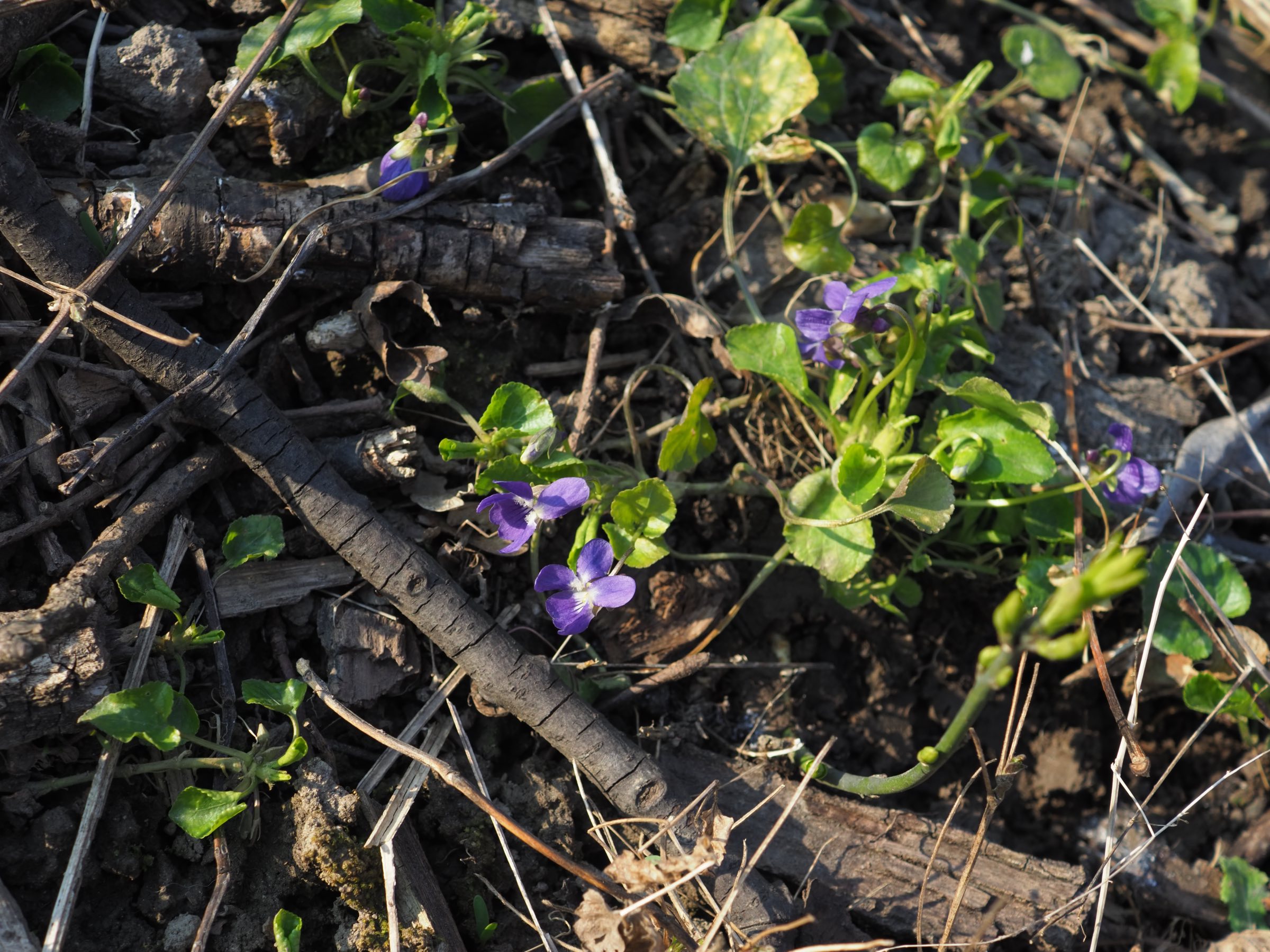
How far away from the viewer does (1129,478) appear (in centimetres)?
238

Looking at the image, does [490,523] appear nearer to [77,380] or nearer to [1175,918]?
[77,380]

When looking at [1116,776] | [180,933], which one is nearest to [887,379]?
[1116,776]

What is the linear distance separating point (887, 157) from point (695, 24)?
667mm

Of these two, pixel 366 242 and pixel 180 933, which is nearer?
pixel 180 933

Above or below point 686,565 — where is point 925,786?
below

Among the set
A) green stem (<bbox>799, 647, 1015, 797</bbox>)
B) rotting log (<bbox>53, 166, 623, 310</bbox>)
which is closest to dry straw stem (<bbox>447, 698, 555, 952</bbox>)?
green stem (<bbox>799, 647, 1015, 797</bbox>)

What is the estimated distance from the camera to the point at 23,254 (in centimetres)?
184

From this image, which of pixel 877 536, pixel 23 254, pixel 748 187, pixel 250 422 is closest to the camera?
pixel 23 254

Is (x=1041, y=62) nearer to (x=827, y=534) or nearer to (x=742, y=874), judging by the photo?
(x=827, y=534)

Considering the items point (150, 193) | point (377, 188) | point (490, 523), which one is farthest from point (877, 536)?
point (150, 193)

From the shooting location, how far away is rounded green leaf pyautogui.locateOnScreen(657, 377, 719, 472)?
2.10 metres

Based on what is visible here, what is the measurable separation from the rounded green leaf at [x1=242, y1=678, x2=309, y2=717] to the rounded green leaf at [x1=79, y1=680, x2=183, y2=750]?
0.13 metres

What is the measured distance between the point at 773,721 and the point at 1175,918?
45.0 inches

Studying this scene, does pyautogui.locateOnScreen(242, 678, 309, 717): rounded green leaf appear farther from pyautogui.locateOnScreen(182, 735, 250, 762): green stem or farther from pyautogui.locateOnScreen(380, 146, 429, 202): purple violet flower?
pyautogui.locateOnScreen(380, 146, 429, 202): purple violet flower
